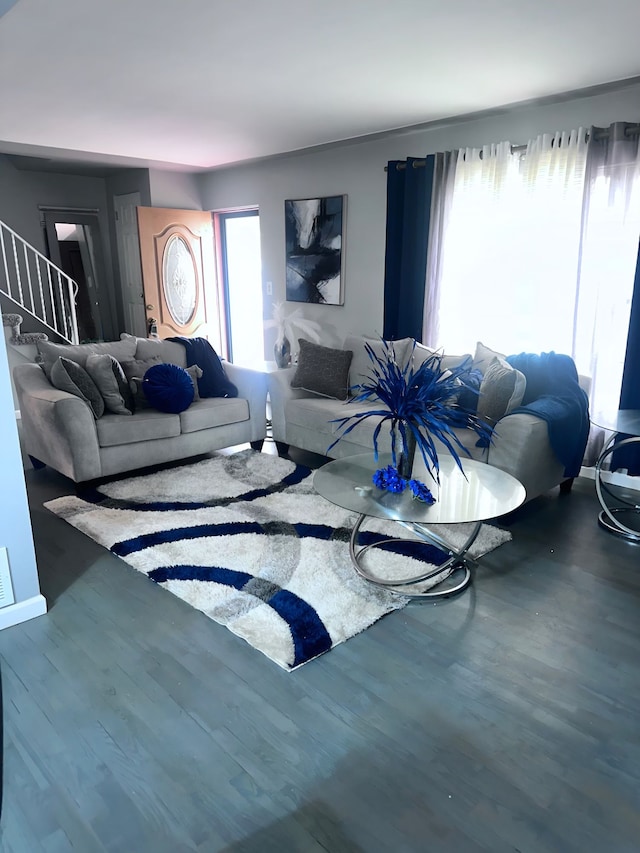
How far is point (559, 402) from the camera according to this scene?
3.55 meters

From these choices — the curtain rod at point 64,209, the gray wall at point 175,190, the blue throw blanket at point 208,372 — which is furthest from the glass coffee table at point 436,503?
the curtain rod at point 64,209

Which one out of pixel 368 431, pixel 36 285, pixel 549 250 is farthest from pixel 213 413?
pixel 36 285

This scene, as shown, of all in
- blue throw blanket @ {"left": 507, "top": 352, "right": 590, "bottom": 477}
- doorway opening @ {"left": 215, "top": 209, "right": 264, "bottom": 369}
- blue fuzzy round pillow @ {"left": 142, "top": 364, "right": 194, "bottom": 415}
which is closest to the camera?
blue throw blanket @ {"left": 507, "top": 352, "right": 590, "bottom": 477}

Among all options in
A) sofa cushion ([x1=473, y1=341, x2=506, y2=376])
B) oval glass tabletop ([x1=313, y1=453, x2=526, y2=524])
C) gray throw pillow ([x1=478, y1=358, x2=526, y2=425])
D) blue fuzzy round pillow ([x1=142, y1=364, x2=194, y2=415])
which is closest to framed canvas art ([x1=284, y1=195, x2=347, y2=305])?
sofa cushion ([x1=473, y1=341, x2=506, y2=376])

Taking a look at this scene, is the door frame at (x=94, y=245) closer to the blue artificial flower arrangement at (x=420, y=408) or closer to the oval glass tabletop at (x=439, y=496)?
the oval glass tabletop at (x=439, y=496)

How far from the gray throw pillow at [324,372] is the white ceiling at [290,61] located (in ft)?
5.54

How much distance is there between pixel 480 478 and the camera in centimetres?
286

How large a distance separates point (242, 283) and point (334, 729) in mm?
6117

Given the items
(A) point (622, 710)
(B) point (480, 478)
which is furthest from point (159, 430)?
(A) point (622, 710)

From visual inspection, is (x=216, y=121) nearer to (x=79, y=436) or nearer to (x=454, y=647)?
→ (x=79, y=436)

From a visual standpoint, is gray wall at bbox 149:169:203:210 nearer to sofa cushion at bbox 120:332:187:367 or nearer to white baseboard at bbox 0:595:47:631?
sofa cushion at bbox 120:332:187:367

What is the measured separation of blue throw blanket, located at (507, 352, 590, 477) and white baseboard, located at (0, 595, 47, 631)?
8.69 ft

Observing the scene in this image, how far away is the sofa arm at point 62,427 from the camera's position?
3625 mm

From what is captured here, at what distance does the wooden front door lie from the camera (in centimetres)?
658
